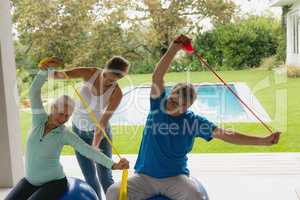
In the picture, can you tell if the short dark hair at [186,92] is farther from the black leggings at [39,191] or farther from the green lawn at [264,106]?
the green lawn at [264,106]

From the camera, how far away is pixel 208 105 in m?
7.39

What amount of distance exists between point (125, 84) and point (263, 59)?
2300mm

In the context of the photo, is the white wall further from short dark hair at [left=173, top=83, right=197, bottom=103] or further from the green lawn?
short dark hair at [left=173, top=83, right=197, bottom=103]

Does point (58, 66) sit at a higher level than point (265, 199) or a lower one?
higher

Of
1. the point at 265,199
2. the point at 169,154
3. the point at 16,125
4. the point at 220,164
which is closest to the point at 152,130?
the point at 169,154

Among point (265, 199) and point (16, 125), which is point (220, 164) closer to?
point (265, 199)

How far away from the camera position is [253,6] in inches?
270

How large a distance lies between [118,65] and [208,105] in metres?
5.13

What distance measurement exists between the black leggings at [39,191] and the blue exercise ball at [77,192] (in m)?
0.03

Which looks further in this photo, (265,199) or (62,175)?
(265,199)

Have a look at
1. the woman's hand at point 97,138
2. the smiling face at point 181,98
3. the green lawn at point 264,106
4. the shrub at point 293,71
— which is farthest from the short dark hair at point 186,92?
the shrub at point 293,71

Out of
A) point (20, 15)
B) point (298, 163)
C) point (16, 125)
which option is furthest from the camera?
point (20, 15)

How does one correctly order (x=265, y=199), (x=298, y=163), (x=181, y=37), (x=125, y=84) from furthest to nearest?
(x=125, y=84) → (x=298, y=163) → (x=265, y=199) → (x=181, y=37)

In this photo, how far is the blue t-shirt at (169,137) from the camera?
2.21 m
